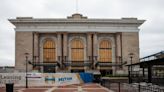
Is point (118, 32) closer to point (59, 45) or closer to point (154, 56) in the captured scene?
point (59, 45)

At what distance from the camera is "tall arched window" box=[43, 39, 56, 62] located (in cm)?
11228

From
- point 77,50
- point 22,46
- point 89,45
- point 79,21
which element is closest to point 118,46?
point 89,45

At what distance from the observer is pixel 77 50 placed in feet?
372

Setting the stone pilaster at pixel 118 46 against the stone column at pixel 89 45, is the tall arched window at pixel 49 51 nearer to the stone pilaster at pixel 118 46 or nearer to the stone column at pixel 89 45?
the stone column at pixel 89 45

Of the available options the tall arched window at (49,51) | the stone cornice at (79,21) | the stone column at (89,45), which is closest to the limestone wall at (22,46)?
the stone cornice at (79,21)

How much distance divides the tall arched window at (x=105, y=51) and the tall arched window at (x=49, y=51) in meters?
13.5

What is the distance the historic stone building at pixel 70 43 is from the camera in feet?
357

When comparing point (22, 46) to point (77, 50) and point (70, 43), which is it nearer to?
point (70, 43)

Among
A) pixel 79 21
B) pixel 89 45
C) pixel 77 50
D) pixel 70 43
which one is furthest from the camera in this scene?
pixel 77 50

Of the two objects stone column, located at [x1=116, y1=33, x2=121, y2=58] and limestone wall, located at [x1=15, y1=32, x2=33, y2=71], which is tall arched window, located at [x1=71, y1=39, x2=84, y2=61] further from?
limestone wall, located at [x1=15, y1=32, x2=33, y2=71]

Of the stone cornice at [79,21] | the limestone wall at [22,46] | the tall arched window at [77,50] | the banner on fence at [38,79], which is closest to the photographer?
the banner on fence at [38,79]

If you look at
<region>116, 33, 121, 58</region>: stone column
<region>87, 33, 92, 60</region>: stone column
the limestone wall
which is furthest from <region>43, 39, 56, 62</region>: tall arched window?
<region>116, 33, 121, 58</region>: stone column

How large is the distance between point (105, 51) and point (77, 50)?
8146mm

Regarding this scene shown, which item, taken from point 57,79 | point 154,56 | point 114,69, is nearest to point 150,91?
point 154,56
